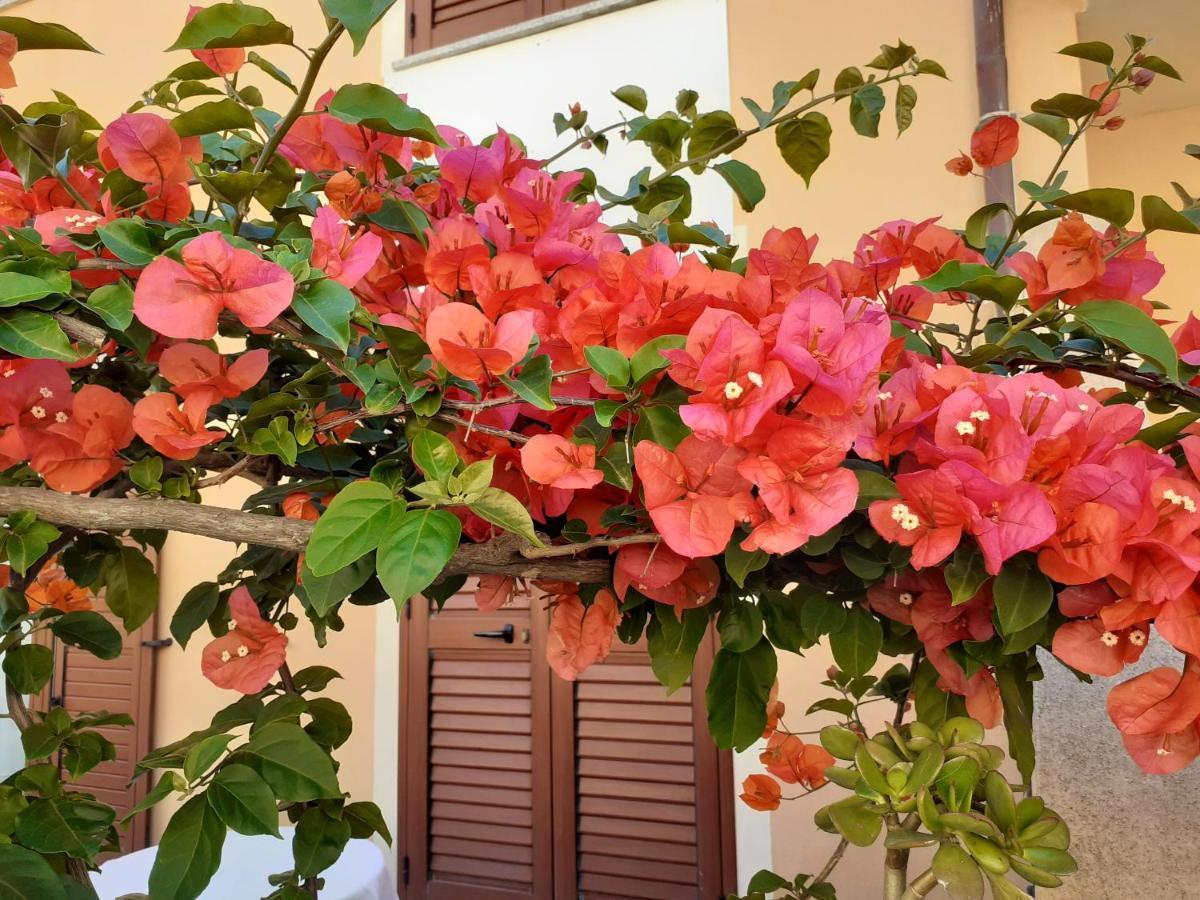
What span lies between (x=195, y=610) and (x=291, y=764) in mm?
196

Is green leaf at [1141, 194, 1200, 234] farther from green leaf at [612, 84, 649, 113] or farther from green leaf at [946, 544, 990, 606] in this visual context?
green leaf at [612, 84, 649, 113]

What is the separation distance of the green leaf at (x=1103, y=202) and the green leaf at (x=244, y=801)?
1.49 feet

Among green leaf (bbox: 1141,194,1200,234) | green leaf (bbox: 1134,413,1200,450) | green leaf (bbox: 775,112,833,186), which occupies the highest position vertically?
green leaf (bbox: 775,112,833,186)

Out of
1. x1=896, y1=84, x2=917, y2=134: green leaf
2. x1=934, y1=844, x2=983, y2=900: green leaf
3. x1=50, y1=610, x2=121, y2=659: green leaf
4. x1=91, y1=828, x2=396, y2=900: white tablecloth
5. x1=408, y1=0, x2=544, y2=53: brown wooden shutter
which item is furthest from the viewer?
x1=408, y1=0, x2=544, y2=53: brown wooden shutter

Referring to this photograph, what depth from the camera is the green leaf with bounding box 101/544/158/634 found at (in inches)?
22.7

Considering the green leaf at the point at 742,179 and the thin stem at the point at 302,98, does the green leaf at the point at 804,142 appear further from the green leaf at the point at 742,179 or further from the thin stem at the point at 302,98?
the thin stem at the point at 302,98

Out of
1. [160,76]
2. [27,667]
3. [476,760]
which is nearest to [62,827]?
[27,667]

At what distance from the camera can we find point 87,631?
1.95 feet

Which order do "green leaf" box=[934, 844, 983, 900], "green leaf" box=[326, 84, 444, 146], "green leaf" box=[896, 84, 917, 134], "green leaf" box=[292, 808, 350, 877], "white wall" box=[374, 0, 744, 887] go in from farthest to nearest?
"white wall" box=[374, 0, 744, 887], "green leaf" box=[896, 84, 917, 134], "green leaf" box=[292, 808, 350, 877], "green leaf" box=[326, 84, 444, 146], "green leaf" box=[934, 844, 983, 900]

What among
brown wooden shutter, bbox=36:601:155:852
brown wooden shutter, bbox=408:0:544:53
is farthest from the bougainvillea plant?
brown wooden shutter, bbox=36:601:155:852

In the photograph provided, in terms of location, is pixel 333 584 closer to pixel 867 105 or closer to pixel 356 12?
pixel 356 12

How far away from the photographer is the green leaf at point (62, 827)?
450 millimetres

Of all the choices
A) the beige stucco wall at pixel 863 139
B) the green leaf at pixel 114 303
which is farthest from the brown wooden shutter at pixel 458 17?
the green leaf at pixel 114 303

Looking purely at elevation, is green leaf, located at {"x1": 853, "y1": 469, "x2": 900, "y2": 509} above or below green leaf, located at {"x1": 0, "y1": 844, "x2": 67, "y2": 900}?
above
